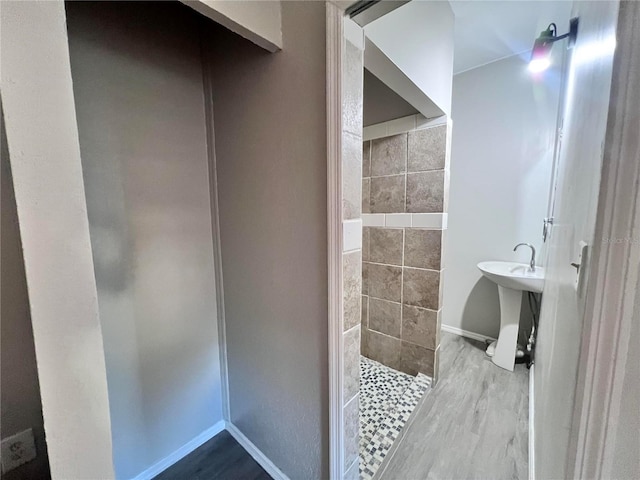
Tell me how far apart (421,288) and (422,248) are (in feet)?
0.98

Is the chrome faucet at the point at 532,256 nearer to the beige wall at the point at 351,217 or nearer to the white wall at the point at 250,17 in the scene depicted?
the beige wall at the point at 351,217

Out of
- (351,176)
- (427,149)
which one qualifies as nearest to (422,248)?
(427,149)

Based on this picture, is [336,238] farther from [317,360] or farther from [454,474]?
[454,474]

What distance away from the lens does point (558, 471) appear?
706 millimetres

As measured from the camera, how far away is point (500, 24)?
1.80 meters

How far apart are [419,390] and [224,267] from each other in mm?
1611

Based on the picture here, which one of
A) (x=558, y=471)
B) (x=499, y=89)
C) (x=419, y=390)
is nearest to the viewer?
(x=558, y=471)

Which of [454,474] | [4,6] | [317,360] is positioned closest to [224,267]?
[317,360]

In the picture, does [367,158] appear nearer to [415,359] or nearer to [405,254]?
[405,254]

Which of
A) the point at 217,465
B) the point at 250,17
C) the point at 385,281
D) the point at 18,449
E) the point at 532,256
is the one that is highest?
the point at 250,17

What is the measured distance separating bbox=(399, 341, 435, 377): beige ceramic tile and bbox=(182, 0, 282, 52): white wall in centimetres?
206

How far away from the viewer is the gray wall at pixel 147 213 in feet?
3.64

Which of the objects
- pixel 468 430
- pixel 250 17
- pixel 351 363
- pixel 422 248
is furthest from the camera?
pixel 422 248

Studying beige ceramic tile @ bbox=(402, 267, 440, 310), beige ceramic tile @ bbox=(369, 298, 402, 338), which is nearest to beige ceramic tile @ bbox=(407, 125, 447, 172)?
beige ceramic tile @ bbox=(402, 267, 440, 310)
